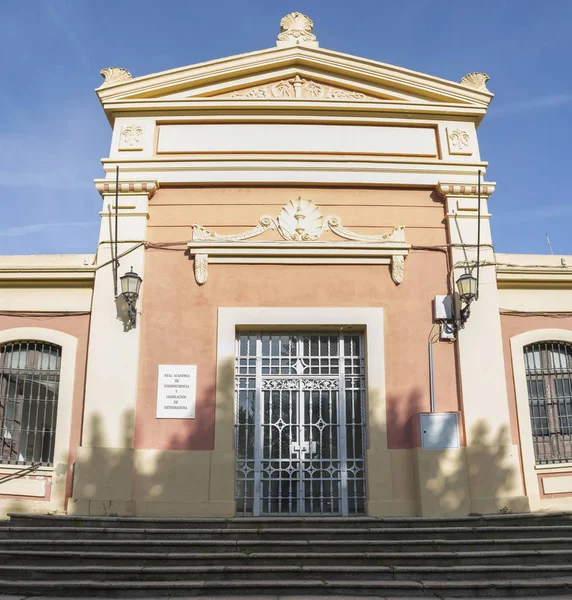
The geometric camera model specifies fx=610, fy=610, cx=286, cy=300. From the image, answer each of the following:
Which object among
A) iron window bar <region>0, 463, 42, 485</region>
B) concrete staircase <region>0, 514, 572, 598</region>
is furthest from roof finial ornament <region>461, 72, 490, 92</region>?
iron window bar <region>0, 463, 42, 485</region>

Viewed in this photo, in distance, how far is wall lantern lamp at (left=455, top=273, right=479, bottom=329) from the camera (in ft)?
26.6

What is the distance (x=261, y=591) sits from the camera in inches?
231

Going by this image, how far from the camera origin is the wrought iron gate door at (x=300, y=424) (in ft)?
26.0

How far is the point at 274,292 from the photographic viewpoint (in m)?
8.44

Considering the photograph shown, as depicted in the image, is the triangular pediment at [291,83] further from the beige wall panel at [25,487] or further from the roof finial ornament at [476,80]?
the beige wall panel at [25,487]

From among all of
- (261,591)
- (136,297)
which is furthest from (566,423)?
(136,297)

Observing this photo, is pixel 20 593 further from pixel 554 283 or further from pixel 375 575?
pixel 554 283

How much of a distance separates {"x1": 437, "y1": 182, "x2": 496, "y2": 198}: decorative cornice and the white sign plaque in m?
4.34

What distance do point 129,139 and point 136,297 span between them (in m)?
2.58

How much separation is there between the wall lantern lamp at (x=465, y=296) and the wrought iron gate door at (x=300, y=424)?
1396 mm

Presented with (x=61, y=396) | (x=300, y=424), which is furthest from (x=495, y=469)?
(x=61, y=396)

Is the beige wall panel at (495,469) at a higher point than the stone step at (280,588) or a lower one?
higher

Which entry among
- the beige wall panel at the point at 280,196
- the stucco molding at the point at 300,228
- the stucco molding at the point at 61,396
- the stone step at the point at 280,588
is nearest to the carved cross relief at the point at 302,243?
the stucco molding at the point at 300,228

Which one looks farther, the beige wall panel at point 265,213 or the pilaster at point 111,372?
the beige wall panel at point 265,213
